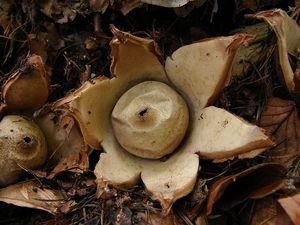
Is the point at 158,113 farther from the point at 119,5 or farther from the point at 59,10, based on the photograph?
the point at 59,10

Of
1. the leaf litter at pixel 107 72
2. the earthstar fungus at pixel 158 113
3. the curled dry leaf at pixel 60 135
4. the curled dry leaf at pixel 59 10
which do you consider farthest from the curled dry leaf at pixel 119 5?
the curled dry leaf at pixel 60 135

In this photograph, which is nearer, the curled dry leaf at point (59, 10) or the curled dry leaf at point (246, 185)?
the curled dry leaf at point (246, 185)

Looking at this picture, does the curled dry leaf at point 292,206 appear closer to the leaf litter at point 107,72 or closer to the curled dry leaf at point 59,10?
the leaf litter at point 107,72

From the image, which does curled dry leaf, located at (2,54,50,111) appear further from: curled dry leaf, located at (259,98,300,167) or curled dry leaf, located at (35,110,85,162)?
curled dry leaf, located at (259,98,300,167)

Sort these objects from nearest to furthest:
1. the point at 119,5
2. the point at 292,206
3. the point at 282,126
A: 1. the point at 292,206
2. the point at 282,126
3. the point at 119,5

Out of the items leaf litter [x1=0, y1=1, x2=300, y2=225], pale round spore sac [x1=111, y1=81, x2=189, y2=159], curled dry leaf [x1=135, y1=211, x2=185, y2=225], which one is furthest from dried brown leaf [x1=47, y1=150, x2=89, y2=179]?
curled dry leaf [x1=135, y1=211, x2=185, y2=225]

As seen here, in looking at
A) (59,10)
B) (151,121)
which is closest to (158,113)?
(151,121)

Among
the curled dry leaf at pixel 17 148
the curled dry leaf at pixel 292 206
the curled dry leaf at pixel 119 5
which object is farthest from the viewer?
the curled dry leaf at pixel 119 5
